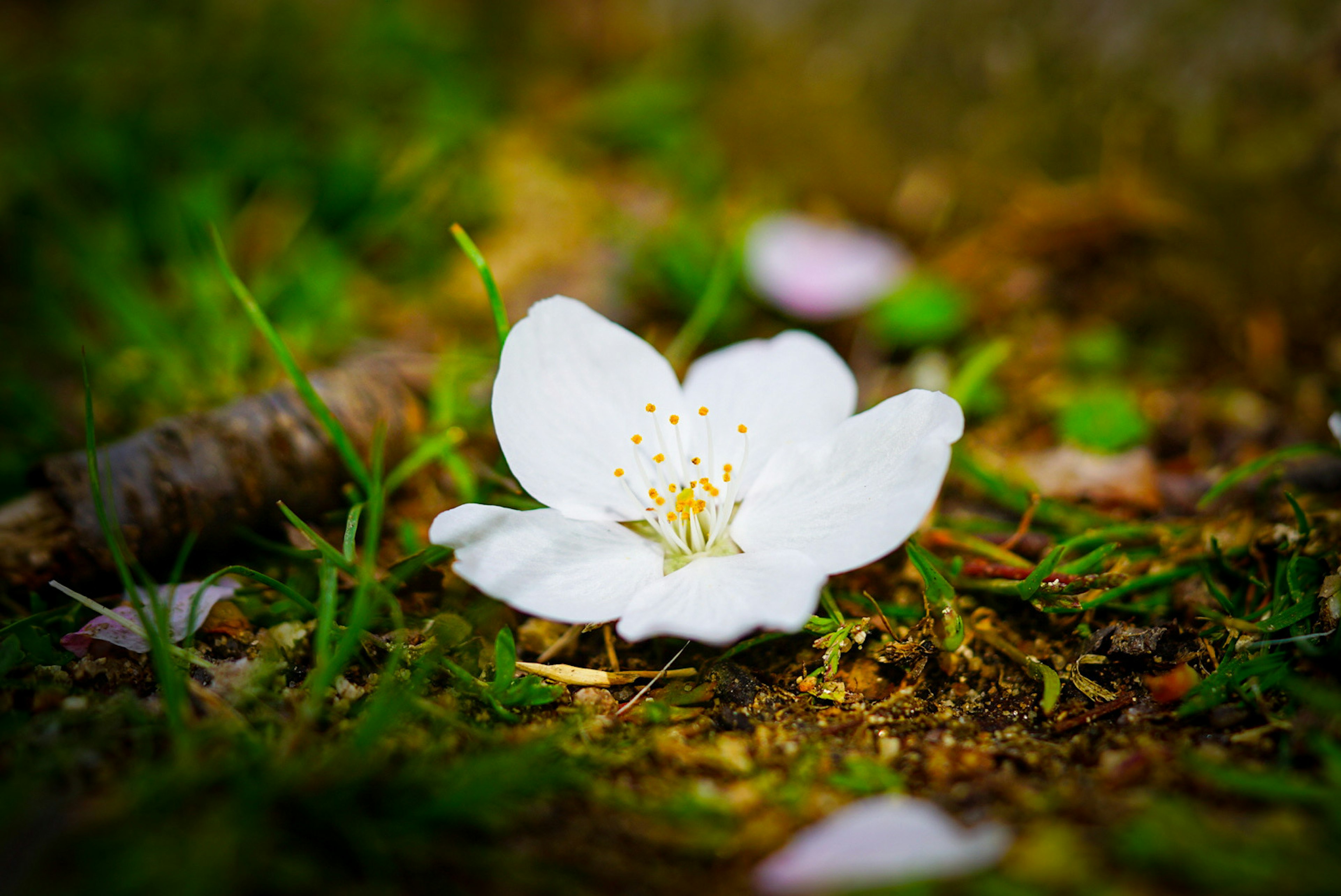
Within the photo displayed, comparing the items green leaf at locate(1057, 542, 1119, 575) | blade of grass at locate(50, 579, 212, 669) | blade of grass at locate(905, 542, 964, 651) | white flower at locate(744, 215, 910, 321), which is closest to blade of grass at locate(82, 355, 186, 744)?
blade of grass at locate(50, 579, 212, 669)

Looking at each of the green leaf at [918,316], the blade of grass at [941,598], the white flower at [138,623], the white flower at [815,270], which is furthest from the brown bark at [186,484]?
the green leaf at [918,316]

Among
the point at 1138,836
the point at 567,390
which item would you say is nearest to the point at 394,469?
the point at 567,390

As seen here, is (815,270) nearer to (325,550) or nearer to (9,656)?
(325,550)

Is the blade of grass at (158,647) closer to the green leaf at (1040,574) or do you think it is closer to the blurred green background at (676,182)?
the blurred green background at (676,182)

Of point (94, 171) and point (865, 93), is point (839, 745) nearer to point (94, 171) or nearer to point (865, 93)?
point (865, 93)

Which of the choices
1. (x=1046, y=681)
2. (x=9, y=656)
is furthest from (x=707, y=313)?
(x=9, y=656)
